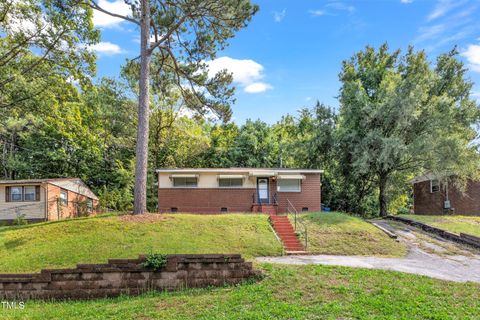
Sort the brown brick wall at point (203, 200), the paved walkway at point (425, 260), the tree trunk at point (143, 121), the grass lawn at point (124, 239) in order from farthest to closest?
the brown brick wall at point (203, 200)
the tree trunk at point (143, 121)
the grass lawn at point (124, 239)
the paved walkway at point (425, 260)

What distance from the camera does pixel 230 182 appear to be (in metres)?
21.6

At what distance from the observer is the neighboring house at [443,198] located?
24625mm

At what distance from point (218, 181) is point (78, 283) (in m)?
14.1

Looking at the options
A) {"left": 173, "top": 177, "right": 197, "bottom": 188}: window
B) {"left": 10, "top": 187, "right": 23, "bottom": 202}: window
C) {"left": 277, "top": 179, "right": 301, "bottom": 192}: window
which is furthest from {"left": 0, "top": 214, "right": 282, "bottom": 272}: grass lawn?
{"left": 10, "top": 187, "right": 23, "bottom": 202}: window

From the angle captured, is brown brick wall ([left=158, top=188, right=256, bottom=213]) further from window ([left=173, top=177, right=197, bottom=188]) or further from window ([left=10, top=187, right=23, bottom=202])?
window ([left=10, top=187, right=23, bottom=202])

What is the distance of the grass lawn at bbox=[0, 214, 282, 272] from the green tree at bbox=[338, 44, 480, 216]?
10.1 meters

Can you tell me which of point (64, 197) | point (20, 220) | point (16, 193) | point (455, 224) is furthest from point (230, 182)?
point (16, 193)

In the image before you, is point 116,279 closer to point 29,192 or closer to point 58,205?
point 58,205

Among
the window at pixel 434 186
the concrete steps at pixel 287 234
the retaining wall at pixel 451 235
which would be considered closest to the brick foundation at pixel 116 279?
the concrete steps at pixel 287 234

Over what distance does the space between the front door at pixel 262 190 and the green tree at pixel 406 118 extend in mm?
5779

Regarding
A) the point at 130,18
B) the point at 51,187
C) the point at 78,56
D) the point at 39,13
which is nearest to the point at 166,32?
the point at 130,18

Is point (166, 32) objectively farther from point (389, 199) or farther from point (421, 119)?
point (389, 199)

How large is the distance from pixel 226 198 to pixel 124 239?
897cm

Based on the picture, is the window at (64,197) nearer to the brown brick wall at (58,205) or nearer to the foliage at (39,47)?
the brown brick wall at (58,205)
